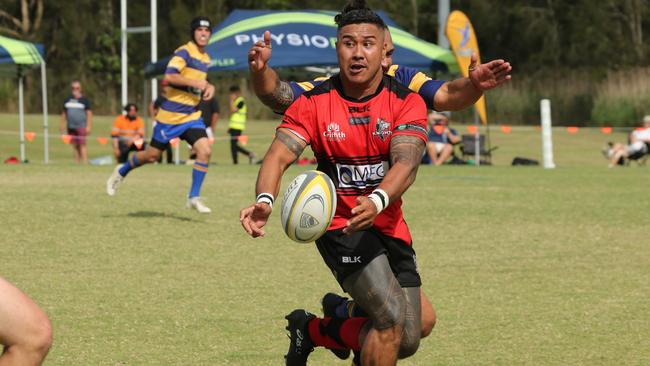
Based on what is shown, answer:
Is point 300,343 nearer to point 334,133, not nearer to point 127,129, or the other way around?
point 334,133

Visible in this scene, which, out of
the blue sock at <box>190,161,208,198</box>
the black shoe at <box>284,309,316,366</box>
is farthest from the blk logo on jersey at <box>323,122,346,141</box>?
the blue sock at <box>190,161,208,198</box>

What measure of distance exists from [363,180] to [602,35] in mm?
60050

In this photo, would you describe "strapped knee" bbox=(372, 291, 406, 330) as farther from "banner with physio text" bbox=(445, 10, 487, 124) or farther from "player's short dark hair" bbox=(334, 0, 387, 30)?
"banner with physio text" bbox=(445, 10, 487, 124)

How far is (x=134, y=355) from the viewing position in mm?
7184

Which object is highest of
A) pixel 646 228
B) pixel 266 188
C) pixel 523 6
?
pixel 523 6

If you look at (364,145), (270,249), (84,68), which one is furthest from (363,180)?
(84,68)

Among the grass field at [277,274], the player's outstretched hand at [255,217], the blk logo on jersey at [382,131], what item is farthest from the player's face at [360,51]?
the grass field at [277,274]

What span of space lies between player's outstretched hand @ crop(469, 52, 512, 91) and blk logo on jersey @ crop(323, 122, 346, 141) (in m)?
0.75

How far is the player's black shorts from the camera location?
5957 millimetres

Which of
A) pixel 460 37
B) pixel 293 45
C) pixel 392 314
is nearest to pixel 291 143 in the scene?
pixel 392 314

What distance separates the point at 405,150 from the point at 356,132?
26 cm

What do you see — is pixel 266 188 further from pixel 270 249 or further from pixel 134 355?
pixel 270 249

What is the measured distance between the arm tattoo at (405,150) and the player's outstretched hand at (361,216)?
0.56 m

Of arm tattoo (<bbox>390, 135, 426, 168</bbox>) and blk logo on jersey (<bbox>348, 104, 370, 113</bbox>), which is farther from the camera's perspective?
blk logo on jersey (<bbox>348, 104, 370, 113</bbox>)
